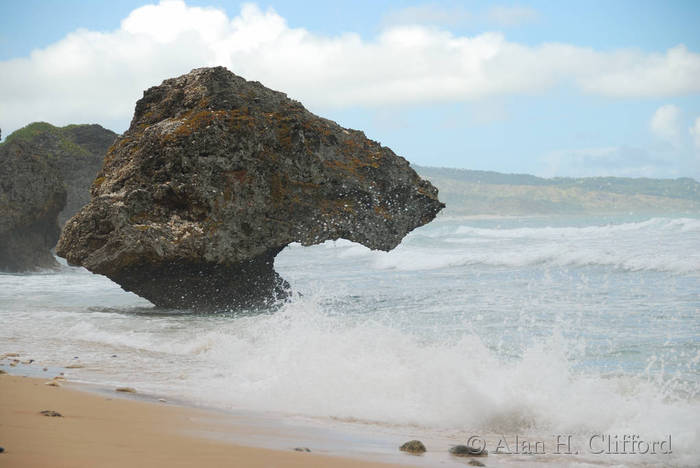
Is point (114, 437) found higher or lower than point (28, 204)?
lower

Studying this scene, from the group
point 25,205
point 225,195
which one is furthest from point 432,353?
point 25,205

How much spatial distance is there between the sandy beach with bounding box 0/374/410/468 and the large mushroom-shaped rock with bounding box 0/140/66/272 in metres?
16.3

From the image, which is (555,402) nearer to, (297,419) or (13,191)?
(297,419)

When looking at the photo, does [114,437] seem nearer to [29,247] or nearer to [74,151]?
[29,247]

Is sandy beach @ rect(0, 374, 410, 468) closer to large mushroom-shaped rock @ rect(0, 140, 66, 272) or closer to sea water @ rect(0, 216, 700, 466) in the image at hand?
sea water @ rect(0, 216, 700, 466)

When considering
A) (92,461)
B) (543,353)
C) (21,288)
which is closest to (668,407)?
(543,353)

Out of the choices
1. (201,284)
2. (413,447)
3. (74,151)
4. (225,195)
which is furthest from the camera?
(74,151)

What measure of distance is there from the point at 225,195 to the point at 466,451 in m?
6.69

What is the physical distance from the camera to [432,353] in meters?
6.83

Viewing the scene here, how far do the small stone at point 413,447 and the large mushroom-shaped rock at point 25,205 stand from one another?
1826 centimetres

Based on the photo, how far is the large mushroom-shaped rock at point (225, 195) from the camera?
33.1ft

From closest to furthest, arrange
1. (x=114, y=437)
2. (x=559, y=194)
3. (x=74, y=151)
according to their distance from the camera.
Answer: (x=114, y=437) → (x=74, y=151) → (x=559, y=194)

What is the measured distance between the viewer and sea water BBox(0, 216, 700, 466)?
5.33 meters

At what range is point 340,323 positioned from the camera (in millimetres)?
8789
